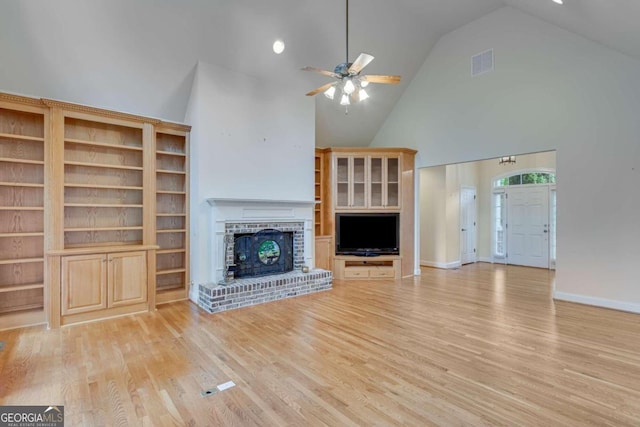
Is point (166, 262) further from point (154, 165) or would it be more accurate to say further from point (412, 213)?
point (412, 213)

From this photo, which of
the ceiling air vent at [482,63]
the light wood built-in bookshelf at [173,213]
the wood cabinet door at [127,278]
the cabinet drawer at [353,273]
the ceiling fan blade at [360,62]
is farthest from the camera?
the cabinet drawer at [353,273]

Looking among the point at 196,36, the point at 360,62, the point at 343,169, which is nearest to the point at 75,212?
the point at 196,36

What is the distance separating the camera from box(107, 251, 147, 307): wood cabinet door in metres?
4.09

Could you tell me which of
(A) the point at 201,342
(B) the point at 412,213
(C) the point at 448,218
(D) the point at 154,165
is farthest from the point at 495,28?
(A) the point at 201,342

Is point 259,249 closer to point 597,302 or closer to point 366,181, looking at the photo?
point 366,181

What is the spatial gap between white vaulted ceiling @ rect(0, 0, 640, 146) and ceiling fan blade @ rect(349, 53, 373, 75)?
1836 mm

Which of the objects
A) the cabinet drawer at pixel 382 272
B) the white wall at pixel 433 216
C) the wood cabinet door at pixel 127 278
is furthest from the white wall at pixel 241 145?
the white wall at pixel 433 216

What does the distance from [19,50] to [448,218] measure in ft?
26.8

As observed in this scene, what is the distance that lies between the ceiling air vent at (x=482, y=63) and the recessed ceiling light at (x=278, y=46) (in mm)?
3528

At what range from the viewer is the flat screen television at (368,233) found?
6.58 m

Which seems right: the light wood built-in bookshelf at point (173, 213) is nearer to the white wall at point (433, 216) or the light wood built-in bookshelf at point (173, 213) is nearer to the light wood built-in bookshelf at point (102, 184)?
the light wood built-in bookshelf at point (102, 184)

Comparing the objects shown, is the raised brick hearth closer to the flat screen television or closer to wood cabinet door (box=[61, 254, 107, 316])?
the flat screen television

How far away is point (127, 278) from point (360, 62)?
3.91 m

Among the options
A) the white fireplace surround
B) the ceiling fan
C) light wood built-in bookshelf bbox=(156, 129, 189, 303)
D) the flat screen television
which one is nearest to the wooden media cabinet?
the flat screen television
